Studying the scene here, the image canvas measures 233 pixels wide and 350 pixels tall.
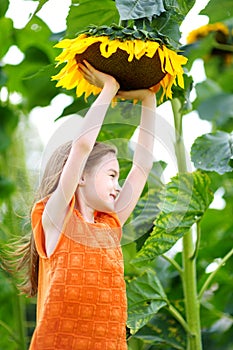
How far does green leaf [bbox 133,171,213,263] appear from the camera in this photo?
3.24 ft

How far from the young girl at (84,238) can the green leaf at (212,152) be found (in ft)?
0.98

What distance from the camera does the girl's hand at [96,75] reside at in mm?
812

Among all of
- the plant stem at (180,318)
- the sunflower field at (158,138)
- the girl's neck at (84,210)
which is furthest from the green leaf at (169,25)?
the plant stem at (180,318)

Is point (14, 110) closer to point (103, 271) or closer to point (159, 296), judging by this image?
point (159, 296)

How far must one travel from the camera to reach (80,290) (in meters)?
0.82

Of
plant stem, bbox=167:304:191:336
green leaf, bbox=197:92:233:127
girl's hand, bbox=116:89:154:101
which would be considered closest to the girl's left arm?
girl's hand, bbox=116:89:154:101

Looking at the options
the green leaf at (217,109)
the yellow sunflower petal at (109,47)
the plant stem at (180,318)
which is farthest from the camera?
the green leaf at (217,109)

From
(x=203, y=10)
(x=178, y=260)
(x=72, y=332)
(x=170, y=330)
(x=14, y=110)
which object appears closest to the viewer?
(x=72, y=332)

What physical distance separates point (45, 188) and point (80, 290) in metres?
0.11

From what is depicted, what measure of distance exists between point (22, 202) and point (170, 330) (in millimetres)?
582

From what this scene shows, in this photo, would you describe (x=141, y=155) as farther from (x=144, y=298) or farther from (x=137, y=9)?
(x=144, y=298)

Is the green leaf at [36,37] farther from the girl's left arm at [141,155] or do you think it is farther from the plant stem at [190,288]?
the girl's left arm at [141,155]

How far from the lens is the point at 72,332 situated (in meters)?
0.82

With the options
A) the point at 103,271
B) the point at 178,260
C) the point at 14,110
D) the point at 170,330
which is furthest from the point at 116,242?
the point at 14,110
